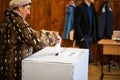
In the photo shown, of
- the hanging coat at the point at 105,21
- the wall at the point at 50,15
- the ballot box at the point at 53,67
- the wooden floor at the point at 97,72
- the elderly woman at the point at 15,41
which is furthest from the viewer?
the wall at the point at 50,15

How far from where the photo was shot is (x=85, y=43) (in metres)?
5.01

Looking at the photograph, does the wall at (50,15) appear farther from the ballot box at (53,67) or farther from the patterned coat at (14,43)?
the ballot box at (53,67)

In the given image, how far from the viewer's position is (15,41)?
7.97ft

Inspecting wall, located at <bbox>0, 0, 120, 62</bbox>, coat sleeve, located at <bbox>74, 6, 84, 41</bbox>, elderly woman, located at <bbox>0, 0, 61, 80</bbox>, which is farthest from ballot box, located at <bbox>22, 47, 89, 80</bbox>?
wall, located at <bbox>0, 0, 120, 62</bbox>

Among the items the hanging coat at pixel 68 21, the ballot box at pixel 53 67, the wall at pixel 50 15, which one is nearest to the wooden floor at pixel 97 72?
the wall at pixel 50 15

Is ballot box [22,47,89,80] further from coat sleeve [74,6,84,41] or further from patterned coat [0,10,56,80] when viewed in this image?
coat sleeve [74,6,84,41]

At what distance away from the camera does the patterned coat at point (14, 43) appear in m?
2.38

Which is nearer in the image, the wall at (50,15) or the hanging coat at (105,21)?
the hanging coat at (105,21)

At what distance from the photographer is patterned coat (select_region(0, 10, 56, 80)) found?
238 cm

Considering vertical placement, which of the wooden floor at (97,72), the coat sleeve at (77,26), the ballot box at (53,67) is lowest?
the wooden floor at (97,72)

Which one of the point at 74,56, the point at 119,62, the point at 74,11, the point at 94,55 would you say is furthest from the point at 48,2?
the point at 74,56

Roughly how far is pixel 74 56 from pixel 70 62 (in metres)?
0.25

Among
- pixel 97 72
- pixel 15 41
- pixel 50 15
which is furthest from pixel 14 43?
pixel 50 15

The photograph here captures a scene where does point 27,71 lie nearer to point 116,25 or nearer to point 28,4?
point 28,4
